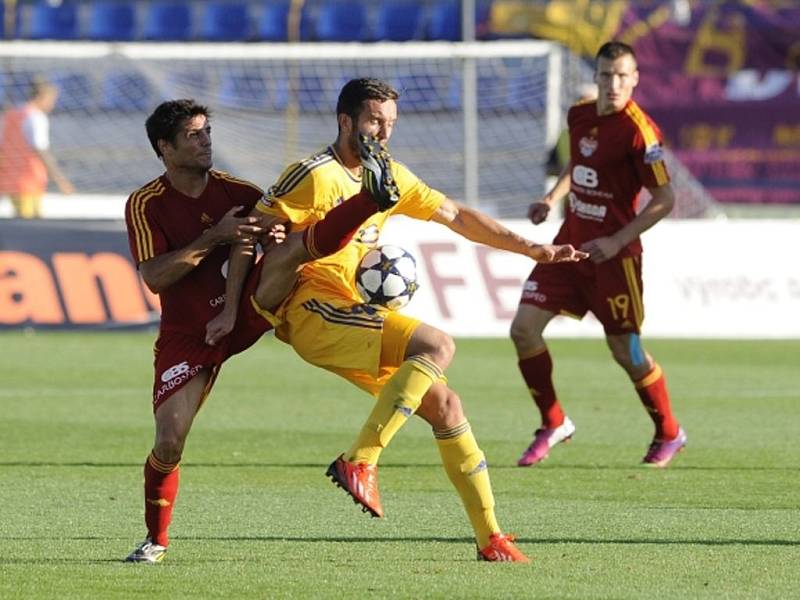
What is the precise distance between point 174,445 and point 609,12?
834 inches

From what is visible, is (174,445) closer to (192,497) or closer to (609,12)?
(192,497)

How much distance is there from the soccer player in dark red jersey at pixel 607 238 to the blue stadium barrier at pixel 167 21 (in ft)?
74.6

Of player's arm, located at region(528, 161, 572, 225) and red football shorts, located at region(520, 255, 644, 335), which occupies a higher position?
player's arm, located at region(528, 161, 572, 225)

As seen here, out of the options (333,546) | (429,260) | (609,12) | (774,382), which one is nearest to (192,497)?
(333,546)

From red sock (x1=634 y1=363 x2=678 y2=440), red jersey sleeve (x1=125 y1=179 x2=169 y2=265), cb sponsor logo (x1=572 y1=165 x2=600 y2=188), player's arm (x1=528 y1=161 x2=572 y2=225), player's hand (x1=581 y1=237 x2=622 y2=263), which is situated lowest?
red sock (x1=634 y1=363 x2=678 y2=440)

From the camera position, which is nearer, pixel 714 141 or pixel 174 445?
pixel 174 445

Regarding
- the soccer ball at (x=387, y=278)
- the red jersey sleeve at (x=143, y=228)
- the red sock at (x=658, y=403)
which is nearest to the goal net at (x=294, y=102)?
the red sock at (x=658, y=403)

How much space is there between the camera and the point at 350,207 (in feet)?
23.3

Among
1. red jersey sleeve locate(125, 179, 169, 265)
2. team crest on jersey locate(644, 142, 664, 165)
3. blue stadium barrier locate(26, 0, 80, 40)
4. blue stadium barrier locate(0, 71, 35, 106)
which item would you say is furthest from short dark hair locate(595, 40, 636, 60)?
blue stadium barrier locate(26, 0, 80, 40)

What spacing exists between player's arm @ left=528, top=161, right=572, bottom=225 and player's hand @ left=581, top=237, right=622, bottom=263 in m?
0.41

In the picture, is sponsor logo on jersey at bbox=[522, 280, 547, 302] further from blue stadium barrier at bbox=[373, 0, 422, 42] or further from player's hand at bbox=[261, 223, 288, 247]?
blue stadium barrier at bbox=[373, 0, 422, 42]

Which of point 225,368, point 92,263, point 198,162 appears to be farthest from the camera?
point 92,263

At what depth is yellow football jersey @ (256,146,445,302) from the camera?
24.9 ft

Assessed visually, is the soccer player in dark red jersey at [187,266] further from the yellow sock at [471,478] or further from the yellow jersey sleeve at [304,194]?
the yellow sock at [471,478]
